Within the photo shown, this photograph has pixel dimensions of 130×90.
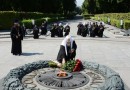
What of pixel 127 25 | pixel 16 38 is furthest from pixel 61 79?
pixel 127 25

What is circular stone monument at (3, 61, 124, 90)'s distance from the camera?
24.1ft

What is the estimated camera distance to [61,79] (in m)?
8.38

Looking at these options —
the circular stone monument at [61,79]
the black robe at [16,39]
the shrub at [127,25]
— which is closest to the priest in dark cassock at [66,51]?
the circular stone monument at [61,79]

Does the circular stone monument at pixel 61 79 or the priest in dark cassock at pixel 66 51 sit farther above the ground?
the priest in dark cassock at pixel 66 51

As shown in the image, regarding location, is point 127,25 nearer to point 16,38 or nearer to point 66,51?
point 16,38

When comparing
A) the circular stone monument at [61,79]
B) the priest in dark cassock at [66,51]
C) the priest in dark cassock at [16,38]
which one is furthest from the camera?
the priest in dark cassock at [16,38]

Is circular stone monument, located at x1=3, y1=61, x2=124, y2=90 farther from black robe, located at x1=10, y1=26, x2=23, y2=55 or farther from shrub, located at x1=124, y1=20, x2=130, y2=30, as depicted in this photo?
shrub, located at x1=124, y1=20, x2=130, y2=30

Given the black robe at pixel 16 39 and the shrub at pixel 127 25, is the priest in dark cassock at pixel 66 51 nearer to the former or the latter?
the black robe at pixel 16 39

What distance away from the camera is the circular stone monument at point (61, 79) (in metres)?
7.36

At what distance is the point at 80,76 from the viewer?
8.80 meters

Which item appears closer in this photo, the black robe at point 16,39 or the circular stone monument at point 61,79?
the circular stone monument at point 61,79

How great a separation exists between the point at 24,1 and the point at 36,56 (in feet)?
133

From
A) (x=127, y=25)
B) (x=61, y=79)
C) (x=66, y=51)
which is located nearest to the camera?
(x=61, y=79)

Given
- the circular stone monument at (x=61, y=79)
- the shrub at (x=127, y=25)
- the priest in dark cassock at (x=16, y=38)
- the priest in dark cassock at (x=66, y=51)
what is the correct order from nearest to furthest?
the circular stone monument at (x=61, y=79) → the priest in dark cassock at (x=66, y=51) → the priest in dark cassock at (x=16, y=38) → the shrub at (x=127, y=25)
